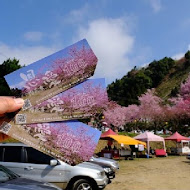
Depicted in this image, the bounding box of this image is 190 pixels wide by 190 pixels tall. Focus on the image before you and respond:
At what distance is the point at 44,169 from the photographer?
24.9 ft

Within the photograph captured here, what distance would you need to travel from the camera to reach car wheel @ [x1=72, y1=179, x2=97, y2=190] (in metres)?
7.71

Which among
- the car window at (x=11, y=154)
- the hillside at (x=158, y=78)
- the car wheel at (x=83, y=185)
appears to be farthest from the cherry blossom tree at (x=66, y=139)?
the hillside at (x=158, y=78)

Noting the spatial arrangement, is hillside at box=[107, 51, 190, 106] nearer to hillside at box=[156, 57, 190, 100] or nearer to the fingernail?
hillside at box=[156, 57, 190, 100]

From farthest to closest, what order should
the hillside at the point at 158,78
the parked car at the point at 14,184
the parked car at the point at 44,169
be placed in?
the hillside at the point at 158,78, the parked car at the point at 44,169, the parked car at the point at 14,184

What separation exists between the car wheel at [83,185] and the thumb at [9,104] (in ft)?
21.3

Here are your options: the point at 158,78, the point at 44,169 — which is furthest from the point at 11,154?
the point at 158,78

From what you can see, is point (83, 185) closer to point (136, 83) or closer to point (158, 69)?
point (136, 83)

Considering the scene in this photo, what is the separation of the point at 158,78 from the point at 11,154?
88486 mm

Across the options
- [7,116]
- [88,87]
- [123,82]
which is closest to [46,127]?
[7,116]

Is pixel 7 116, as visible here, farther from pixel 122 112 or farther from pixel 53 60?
pixel 122 112

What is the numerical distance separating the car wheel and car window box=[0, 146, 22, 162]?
65.2 inches

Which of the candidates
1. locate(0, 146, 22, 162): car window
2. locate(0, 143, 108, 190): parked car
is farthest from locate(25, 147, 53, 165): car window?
locate(0, 146, 22, 162): car window

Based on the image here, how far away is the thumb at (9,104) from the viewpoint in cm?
159

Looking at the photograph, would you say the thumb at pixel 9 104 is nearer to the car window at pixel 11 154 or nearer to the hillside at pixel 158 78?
the car window at pixel 11 154
